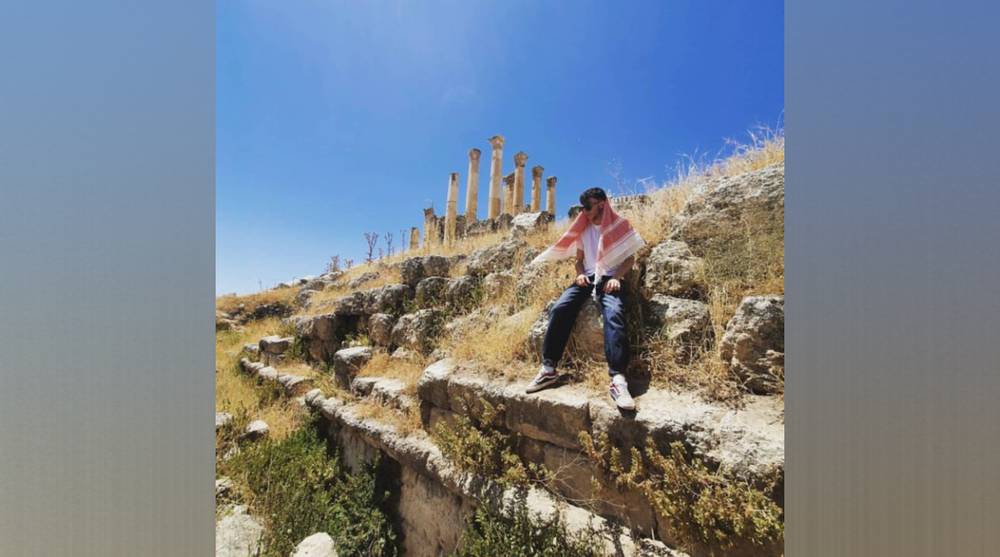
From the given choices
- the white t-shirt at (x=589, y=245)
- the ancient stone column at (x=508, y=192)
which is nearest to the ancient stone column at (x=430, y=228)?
the ancient stone column at (x=508, y=192)

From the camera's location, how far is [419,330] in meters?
3.84

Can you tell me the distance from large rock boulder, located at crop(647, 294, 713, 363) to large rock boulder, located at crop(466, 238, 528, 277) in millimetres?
2118

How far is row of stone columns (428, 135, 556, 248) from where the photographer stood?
8984mm

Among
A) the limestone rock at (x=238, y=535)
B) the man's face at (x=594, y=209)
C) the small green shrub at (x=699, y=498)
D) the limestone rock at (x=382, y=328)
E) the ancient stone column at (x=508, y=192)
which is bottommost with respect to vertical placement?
the limestone rock at (x=238, y=535)

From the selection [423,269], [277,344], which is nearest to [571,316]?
[423,269]

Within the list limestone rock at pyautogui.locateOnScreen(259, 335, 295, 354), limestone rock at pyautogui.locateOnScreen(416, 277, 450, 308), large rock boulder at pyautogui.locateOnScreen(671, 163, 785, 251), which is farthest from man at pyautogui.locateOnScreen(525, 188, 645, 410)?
limestone rock at pyautogui.locateOnScreen(259, 335, 295, 354)

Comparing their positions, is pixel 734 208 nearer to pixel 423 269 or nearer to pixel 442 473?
pixel 442 473

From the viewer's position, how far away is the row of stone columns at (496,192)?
8.98 meters

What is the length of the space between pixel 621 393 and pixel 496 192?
315 inches

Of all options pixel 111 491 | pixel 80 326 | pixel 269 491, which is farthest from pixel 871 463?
pixel 269 491

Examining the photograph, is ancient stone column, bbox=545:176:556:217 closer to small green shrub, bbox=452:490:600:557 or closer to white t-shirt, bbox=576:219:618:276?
white t-shirt, bbox=576:219:618:276

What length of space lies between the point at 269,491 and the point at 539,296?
281 centimetres

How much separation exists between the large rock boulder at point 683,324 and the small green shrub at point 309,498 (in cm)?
252

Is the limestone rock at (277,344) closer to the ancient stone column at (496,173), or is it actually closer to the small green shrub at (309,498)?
the small green shrub at (309,498)
